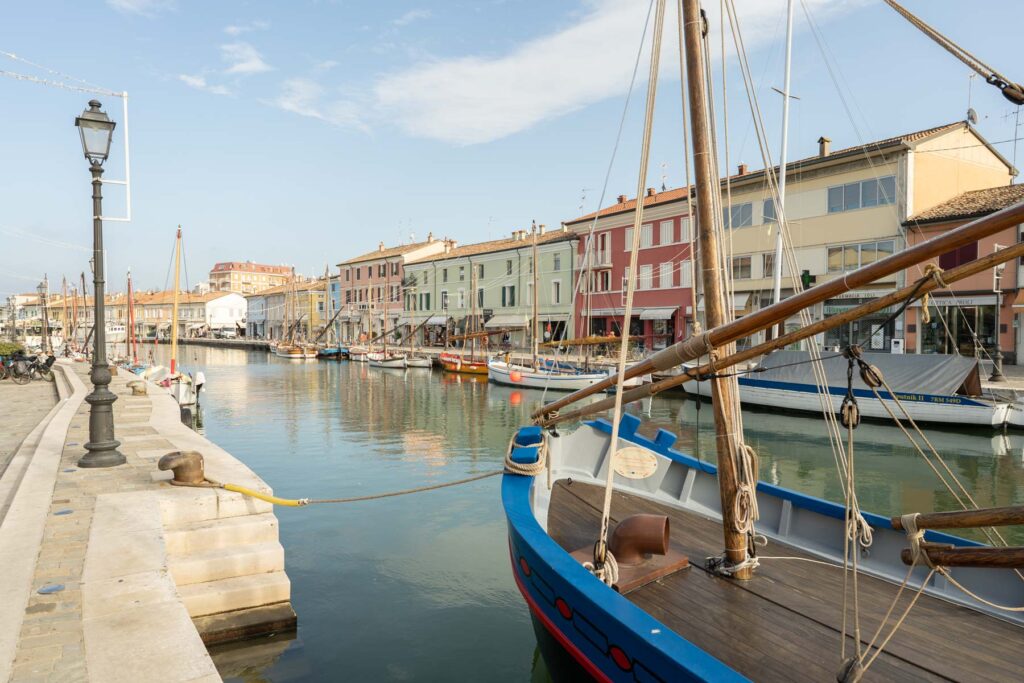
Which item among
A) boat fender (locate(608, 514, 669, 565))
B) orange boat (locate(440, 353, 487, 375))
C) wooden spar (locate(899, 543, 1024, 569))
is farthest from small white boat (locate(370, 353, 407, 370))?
wooden spar (locate(899, 543, 1024, 569))

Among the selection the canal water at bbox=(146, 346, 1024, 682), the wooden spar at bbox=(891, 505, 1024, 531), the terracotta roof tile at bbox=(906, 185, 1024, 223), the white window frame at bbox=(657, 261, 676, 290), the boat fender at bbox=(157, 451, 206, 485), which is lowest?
the canal water at bbox=(146, 346, 1024, 682)

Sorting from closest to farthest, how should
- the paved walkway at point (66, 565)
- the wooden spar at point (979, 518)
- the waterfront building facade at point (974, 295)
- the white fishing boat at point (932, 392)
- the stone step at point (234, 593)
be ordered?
the wooden spar at point (979, 518), the paved walkway at point (66, 565), the stone step at point (234, 593), the white fishing boat at point (932, 392), the waterfront building facade at point (974, 295)

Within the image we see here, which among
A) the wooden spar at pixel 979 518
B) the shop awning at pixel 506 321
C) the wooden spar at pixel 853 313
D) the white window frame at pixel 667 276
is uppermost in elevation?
the white window frame at pixel 667 276

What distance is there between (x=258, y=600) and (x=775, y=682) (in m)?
5.06

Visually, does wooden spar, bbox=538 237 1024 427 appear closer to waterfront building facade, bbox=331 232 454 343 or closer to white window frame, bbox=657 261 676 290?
white window frame, bbox=657 261 676 290

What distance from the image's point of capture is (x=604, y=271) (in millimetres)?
45312

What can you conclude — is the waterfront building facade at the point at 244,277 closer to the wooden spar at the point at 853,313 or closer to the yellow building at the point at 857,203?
the yellow building at the point at 857,203

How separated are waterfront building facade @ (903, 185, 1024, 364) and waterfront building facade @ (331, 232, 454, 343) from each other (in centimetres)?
4611

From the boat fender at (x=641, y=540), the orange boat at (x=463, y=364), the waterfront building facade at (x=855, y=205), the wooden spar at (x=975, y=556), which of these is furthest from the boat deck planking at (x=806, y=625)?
the orange boat at (x=463, y=364)

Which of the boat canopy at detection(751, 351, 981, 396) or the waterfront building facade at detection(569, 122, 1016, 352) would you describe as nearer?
the boat canopy at detection(751, 351, 981, 396)

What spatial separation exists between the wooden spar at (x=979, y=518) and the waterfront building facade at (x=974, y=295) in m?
26.7

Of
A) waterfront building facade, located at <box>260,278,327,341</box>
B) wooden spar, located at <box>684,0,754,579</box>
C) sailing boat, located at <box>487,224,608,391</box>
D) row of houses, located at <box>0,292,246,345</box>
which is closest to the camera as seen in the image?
wooden spar, located at <box>684,0,754,579</box>

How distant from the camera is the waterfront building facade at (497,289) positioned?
48.7 m

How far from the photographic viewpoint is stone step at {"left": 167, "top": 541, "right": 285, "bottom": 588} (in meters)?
6.36
